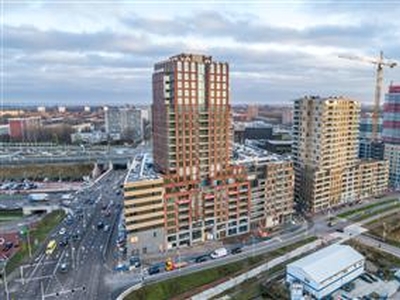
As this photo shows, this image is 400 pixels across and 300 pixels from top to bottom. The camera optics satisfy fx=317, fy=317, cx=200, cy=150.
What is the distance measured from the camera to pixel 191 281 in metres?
69.4

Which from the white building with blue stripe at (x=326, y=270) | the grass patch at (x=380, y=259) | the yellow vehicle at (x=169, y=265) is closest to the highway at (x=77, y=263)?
the yellow vehicle at (x=169, y=265)

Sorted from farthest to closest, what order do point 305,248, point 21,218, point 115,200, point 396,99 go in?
1. point 396,99
2. point 115,200
3. point 21,218
4. point 305,248

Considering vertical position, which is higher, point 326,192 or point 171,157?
point 171,157

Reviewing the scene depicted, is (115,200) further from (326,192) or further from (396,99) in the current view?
(396,99)

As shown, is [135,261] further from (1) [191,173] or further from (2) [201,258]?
(1) [191,173]

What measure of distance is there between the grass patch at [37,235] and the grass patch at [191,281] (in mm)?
33601

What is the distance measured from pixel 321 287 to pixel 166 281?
3240 cm

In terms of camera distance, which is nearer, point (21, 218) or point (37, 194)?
point (21, 218)

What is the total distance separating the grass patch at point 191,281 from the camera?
64.6 m

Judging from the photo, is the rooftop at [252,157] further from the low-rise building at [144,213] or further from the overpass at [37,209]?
the overpass at [37,209]

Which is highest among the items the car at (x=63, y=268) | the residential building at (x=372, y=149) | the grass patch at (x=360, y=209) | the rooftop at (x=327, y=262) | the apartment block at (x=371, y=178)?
the residential building at (x=372, y=149)

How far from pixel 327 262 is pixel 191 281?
3026cm

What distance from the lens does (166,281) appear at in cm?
6844

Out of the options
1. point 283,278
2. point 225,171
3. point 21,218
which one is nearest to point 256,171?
point 225,171
